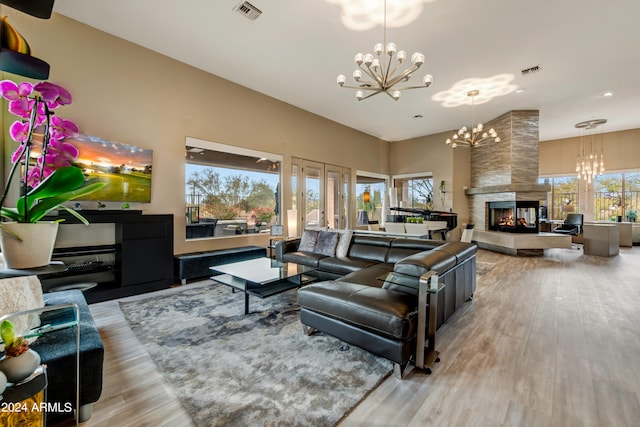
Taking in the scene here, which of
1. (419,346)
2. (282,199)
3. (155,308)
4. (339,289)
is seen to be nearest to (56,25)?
(155,308)

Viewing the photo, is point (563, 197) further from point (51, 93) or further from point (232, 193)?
point (51, 93)

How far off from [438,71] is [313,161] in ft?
11.6

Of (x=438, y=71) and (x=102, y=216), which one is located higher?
(x=438, y=71)

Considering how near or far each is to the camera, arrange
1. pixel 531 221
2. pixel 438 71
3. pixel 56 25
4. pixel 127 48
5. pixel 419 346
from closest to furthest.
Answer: pixel 419 346 → pixel 56 25 → pixel 127 48 → pixel 438 71 → pixel 531 221

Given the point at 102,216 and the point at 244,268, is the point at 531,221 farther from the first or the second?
the point at 102,216

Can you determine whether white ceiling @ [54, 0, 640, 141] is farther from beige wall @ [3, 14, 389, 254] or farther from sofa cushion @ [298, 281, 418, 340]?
sofa cushion @ [298, 281, 418, 340]

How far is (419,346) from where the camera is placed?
2031 millimetres

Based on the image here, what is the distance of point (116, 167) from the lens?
3.88m

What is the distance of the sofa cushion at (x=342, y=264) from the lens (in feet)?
12.4

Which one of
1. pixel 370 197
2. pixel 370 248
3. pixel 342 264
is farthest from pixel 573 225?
pixel 342 264

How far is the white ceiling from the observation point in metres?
3.42

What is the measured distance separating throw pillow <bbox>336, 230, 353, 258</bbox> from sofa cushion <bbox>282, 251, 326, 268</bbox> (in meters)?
0.28

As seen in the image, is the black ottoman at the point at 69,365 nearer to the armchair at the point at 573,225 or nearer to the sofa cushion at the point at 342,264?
the sofa cushion at the point at 342,264

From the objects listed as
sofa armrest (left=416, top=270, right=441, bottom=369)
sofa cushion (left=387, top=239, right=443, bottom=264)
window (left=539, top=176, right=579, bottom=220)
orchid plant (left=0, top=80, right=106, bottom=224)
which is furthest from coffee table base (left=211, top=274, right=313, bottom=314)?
window (left=539, top=176, right=579, bottom=220)
